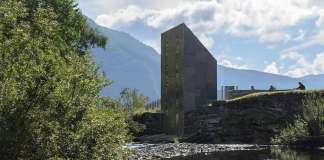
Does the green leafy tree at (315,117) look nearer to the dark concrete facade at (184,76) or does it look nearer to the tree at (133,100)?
the dark concrete facade at (184,76)

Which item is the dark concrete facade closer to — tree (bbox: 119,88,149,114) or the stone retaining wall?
the stone retaining wall

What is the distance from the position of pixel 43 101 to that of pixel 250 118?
34.2m

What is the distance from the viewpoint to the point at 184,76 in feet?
159

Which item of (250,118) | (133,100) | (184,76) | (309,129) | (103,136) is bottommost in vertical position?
(103,136)

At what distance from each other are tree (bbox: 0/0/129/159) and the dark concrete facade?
35.7 m

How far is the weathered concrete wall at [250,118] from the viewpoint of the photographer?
139 feet

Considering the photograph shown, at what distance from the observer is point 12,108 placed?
33.3ft

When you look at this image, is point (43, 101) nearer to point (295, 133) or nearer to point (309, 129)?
point (295, 133)

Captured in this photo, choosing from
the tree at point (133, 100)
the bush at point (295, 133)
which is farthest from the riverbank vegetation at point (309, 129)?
the tree at point (133, 100)

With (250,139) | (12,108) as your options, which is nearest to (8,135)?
(12,108)

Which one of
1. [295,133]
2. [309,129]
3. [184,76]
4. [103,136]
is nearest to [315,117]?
[309,129]

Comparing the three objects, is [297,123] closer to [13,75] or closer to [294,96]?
[294,96]

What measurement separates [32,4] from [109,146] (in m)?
17.7

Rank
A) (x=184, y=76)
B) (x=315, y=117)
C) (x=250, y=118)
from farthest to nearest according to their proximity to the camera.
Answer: (x=184, y=76) → (x=250, y=118) → (x=315, y=117)
